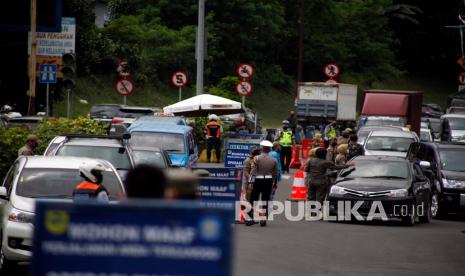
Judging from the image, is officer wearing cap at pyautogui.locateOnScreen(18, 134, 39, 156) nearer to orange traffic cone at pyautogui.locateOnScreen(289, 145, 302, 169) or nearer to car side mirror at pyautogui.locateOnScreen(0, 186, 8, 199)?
car side mirror at pyautogui.locateOnScreen(0, 186, 8, 199)

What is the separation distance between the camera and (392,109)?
44250 millimetres

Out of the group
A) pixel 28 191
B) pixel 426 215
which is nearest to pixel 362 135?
pixel 426 215

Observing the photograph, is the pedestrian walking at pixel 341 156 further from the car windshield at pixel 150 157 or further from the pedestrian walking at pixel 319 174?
the car windshield at pixel 150 157

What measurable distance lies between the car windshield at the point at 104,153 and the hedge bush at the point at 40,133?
1.93 metres

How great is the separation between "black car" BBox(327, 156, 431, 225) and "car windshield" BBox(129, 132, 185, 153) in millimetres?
5738

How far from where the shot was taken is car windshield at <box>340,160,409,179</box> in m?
23.9

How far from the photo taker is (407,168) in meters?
24.0

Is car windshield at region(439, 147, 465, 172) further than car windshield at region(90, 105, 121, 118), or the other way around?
car windshield at region(90, 105, 121, 118)

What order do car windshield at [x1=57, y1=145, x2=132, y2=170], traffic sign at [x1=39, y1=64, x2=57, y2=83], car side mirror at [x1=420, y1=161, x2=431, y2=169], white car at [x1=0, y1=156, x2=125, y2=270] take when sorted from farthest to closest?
traffic sign at [x1=39, y1=64, x2=57, y2=83] < car side mirror at [x1=420, y1=161, x2=431, y2=169] < car windshield at [x1=57, y1=145, x2=132, y2=170] < white car at [x1=0, y1=156, x2=125, y2=270]

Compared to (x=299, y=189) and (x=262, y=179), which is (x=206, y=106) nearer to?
(x=299, y=189)

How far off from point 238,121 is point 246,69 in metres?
6.75

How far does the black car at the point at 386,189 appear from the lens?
2292 cm

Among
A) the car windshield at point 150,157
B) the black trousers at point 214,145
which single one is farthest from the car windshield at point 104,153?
the black trousers at point 214,145

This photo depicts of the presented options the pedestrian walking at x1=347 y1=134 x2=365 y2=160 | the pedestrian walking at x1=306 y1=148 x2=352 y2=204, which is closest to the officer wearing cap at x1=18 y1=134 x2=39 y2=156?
the pedestrian walking at x1=306 y1=148 x2=352 y2=204
